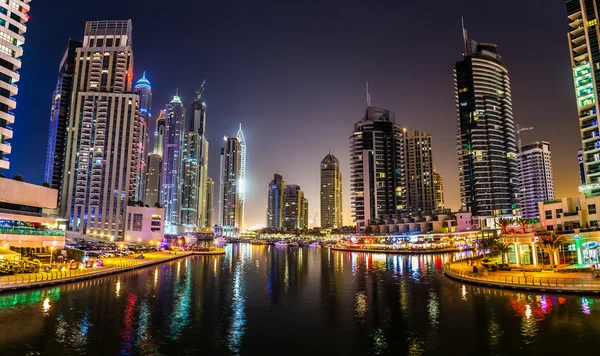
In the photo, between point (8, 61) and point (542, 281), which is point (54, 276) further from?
point (542, 281)

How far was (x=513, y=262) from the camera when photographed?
7738cm

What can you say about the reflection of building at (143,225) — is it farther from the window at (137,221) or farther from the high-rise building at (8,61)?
the high-rise building at (8,61)

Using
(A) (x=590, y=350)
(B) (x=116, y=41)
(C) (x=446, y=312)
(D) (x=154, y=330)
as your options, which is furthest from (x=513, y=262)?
(B) (x=116, y=41)

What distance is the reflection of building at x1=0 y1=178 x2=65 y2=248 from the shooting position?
83438 mm

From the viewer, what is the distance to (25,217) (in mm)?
93812

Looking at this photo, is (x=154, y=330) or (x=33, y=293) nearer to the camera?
(x=154, y=330)

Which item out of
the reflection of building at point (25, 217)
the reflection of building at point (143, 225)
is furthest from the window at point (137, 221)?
the reflection of building at point (25, 217)

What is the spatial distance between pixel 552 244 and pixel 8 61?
12026 cm

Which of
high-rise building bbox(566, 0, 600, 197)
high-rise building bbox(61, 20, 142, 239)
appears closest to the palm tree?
high-rise building bbox(566, 0, 600, 197)

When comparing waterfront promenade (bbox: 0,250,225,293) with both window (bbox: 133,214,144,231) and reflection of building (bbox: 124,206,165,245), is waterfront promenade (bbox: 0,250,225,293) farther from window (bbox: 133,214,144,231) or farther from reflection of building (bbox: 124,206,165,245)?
window (bbox: 133,214,144,231)

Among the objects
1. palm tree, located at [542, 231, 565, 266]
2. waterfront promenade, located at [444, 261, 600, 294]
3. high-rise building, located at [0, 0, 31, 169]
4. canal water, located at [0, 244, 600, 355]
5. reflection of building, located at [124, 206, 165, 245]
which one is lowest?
canal water, located at [0, 244, 600, 355]

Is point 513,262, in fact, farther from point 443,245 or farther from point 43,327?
point 443,245

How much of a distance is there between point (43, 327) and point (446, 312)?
129ft

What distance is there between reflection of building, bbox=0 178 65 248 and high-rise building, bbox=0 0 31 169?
9.77m
